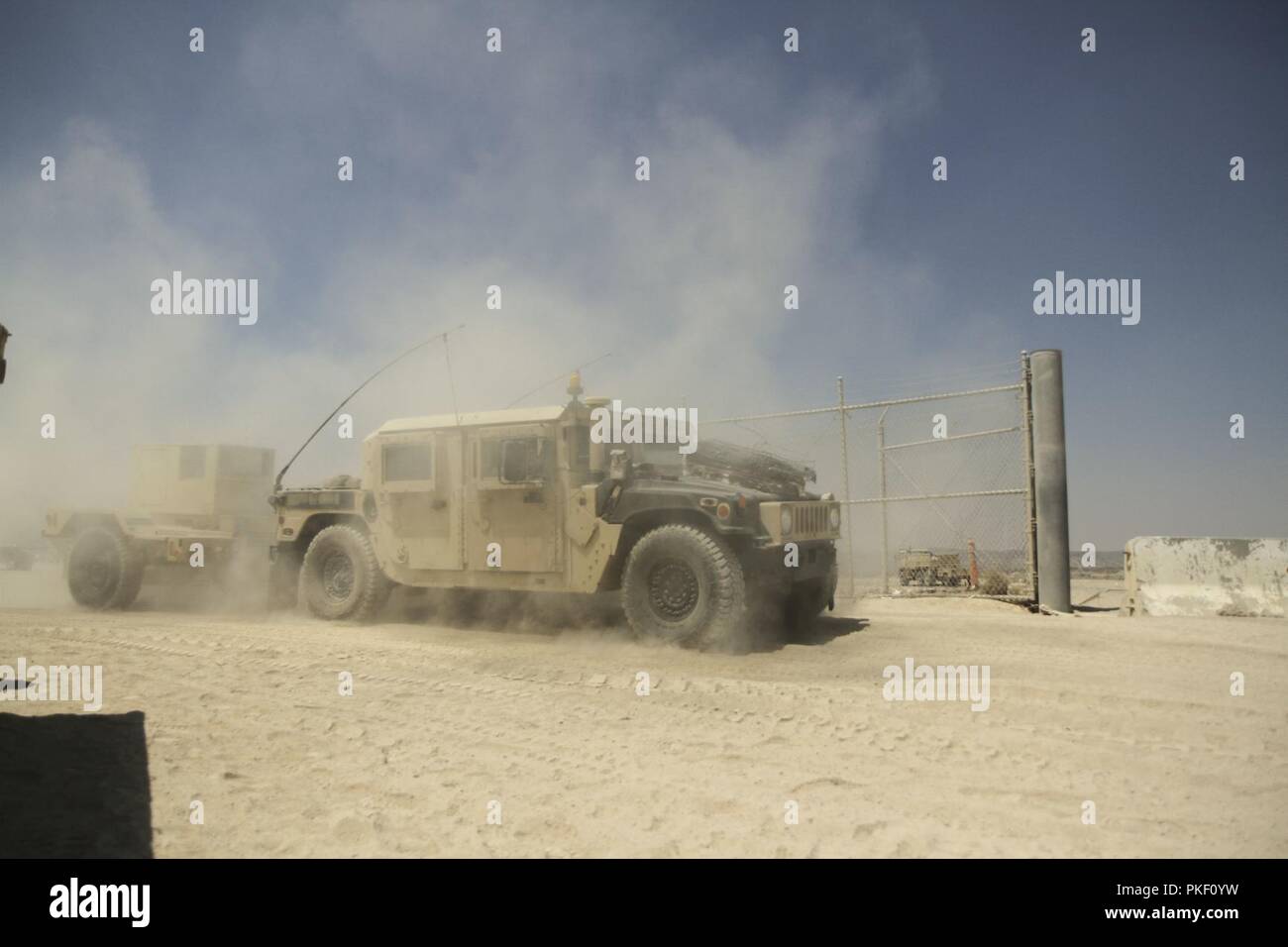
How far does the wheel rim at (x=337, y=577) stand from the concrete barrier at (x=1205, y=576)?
8.84m

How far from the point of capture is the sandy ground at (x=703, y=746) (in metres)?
2.80

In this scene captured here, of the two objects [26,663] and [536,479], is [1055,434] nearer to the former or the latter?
[536,479]

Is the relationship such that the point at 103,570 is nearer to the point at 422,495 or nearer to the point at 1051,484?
the point at 422,495

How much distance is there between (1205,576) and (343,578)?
31.2 ft

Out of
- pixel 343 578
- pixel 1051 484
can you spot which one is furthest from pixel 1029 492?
pixel 343 578

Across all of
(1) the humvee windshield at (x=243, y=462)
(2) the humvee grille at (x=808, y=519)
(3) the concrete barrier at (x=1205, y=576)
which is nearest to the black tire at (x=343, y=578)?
(1) the humvee windshield at (x=243, y=462)

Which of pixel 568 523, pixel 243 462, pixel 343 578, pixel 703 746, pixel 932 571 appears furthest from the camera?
pixel 243 462

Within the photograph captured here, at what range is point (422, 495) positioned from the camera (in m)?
7.87

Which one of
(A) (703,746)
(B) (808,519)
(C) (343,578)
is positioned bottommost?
(A) (703,746)

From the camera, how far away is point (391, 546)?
8.06m

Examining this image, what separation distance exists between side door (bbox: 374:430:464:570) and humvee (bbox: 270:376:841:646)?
0.01 meters

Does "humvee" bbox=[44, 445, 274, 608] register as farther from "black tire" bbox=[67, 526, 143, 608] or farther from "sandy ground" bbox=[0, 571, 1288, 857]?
"sandy ground" bbox=[0, 571, 1288, 857]
